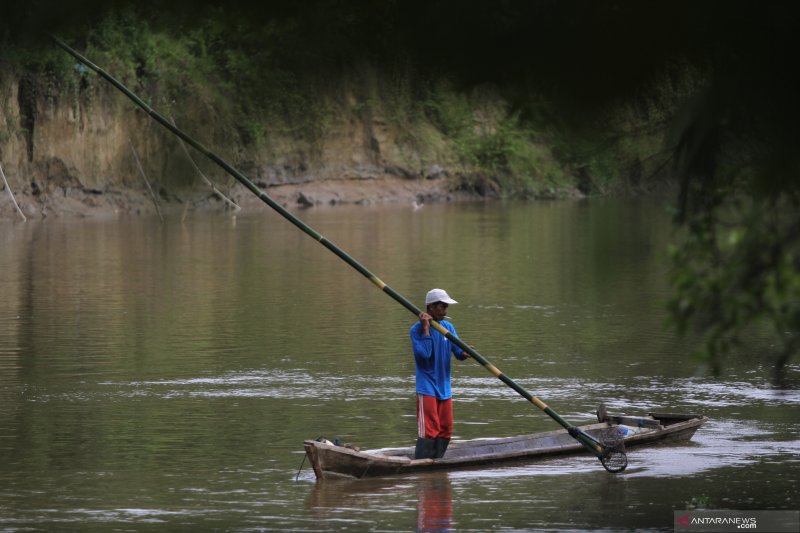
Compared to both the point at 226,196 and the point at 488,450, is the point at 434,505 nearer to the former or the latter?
the point at 488,450

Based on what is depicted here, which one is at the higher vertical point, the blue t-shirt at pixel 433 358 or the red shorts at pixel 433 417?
the blue t-shirt at pixel 433 358

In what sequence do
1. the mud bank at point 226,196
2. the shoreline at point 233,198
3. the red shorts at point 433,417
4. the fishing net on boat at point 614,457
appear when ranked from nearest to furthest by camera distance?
the red shorts at point 433,417, the fishing net on boat at point 614,457, the mud bank at point 226,196, the shoreline at point 233,198

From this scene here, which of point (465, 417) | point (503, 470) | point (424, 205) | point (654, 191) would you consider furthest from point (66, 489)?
point (424, 205)

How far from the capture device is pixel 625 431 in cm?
1661

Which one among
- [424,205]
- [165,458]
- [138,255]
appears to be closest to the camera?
[165,458]

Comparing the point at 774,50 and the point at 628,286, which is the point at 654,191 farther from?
the point at 628,286

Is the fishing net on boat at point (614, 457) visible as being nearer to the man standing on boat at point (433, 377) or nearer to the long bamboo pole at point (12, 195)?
the man standing on boat at point (433, 377)

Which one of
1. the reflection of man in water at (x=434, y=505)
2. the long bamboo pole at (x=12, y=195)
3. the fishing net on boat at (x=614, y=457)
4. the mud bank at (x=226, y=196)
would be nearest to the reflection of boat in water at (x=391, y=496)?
the reflection of man in water at (x=434, y=505)

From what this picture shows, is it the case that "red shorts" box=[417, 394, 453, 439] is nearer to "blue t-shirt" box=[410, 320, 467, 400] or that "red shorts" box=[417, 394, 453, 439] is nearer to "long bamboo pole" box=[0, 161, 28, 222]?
"blue t-shirt" box=[410, 320, 467, 400]

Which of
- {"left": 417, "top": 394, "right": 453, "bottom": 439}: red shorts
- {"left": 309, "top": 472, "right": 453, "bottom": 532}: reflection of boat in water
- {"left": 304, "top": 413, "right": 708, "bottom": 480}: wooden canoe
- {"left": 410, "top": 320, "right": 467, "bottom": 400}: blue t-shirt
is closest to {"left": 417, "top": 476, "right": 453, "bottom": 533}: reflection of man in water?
{"left": 309, "top": 472, "right": 453, "bottom": 532}: reflection of boat in water

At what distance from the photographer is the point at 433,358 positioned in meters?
15.1

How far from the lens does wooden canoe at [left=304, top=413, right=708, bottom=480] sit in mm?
15039

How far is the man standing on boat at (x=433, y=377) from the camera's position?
49.1 ft

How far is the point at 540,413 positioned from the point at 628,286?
688 inches
